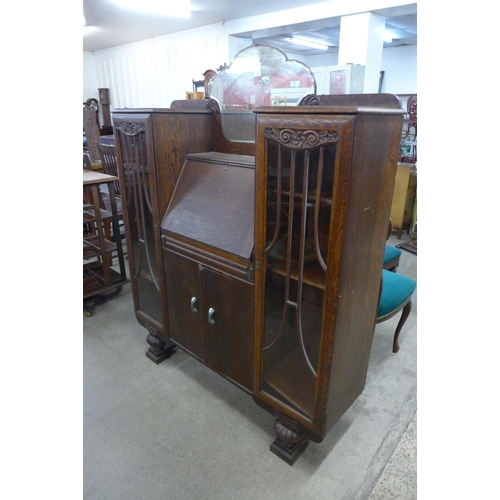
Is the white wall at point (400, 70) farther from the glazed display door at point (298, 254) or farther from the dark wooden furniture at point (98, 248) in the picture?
the glazed display door at point (298, 254)

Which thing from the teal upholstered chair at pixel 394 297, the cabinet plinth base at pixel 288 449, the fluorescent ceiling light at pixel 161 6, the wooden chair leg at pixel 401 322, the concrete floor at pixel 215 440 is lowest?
the concrete floor at pixel 215 440

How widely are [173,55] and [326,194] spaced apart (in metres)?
6.50

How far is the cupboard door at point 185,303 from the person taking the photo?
66.8 inches

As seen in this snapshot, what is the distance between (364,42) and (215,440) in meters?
4.45

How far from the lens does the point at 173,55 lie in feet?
21.2

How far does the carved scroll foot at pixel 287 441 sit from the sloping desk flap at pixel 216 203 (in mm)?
727

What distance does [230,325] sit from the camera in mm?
1591

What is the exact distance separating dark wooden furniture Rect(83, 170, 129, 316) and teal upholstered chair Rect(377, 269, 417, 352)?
1.91 m

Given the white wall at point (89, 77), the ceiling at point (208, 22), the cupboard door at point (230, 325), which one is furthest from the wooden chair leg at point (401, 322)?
the white wall at point (89, 77)

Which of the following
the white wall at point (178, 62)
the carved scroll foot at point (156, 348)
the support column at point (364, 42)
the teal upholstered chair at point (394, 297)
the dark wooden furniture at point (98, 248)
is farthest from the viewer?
the white wall at point (178, 62)

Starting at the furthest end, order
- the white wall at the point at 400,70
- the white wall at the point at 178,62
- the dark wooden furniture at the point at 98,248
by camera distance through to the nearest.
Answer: the white wall at the point at 400,70, the white wall at the point at 178,62, the dark wooden furniture at the point at 98,248

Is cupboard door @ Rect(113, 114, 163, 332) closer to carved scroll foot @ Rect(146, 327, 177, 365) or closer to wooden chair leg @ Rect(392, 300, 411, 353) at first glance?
carved scroll foot @ Rect(146, 327, 177, 365)
